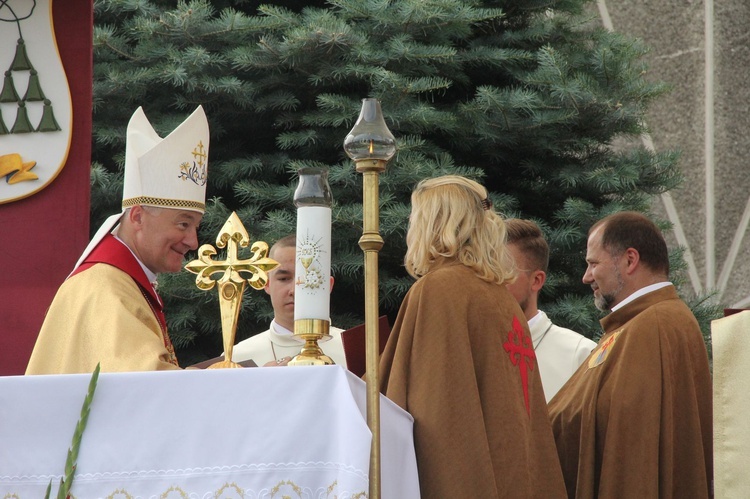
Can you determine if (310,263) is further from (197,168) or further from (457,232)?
(197,168)

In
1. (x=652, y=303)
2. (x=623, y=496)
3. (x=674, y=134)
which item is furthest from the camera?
(x=674, y=134)

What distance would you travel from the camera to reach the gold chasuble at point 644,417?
5.08 m

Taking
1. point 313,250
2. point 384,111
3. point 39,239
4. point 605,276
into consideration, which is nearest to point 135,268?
point 39,239

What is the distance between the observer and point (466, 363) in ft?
14.1

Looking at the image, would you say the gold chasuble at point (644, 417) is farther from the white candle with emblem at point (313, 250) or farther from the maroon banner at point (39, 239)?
the maroon banner at point (39, 239)

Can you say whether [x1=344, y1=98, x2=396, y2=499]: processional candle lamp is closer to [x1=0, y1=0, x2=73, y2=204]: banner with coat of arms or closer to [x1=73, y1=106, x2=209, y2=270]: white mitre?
[x1=73, y1=106, x2=209, y2=270]: white mitre

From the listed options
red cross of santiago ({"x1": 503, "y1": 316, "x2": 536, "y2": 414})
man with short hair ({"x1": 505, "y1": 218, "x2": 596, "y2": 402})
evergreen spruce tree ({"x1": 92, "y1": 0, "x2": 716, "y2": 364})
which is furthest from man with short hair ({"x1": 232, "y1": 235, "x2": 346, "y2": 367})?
red cross of santiago ({"x1": 503, "y1": 316, "x2": 536, "y2": 414})

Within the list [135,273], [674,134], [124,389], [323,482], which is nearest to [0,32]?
[135,273]

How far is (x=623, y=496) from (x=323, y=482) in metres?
1.90

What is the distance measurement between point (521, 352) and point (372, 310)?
2.98ft

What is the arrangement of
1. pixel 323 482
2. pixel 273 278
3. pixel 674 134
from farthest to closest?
1. pixel 674 134
2. pixel 273 278
3. pixel 323 482

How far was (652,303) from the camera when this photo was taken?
548cm

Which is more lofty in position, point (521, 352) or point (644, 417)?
point (521, 352)

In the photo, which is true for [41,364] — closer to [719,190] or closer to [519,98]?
[519,98]
